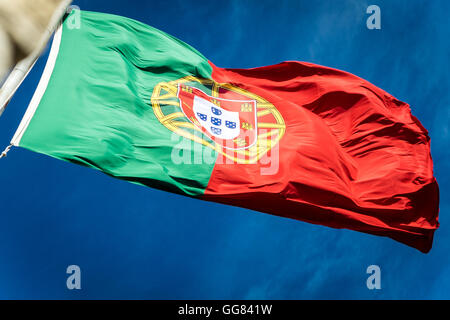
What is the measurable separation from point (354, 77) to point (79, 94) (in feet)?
28.5

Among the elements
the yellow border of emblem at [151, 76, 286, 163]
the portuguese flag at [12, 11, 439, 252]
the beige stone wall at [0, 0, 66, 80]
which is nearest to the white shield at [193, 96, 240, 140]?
the portuguese flag at [12, 11, 439, 252]

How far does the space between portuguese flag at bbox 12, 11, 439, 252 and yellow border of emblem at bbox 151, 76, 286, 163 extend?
0.11ft

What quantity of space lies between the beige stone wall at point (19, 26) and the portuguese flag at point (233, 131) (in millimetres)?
3911

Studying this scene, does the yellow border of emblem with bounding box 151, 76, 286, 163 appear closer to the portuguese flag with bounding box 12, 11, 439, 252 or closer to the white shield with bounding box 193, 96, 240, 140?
the portuguese flag with bounding box 12, 11, 439, 252

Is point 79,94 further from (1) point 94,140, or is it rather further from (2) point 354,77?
(2) point 354,77

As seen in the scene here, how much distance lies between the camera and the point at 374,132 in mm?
15602

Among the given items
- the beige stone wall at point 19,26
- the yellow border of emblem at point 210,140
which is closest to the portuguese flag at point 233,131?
the yellow border of emblem at point 210,140

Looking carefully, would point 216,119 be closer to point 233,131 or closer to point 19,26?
point 233,131

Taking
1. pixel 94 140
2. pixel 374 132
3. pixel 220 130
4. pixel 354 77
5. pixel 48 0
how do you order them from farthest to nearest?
1. pixel 354 77
2. pixel 374 132
3. pixel 220 130
4. pixel 94 140
5. pixel 48 0

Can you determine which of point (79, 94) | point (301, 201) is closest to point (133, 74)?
point (79, 94)

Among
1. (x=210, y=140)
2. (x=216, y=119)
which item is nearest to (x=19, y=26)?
(x=210, y=140)

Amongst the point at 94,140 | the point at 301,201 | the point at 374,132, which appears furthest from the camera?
the point at 374,132

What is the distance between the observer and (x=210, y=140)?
12.6 m

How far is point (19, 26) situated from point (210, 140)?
7.30 meters
